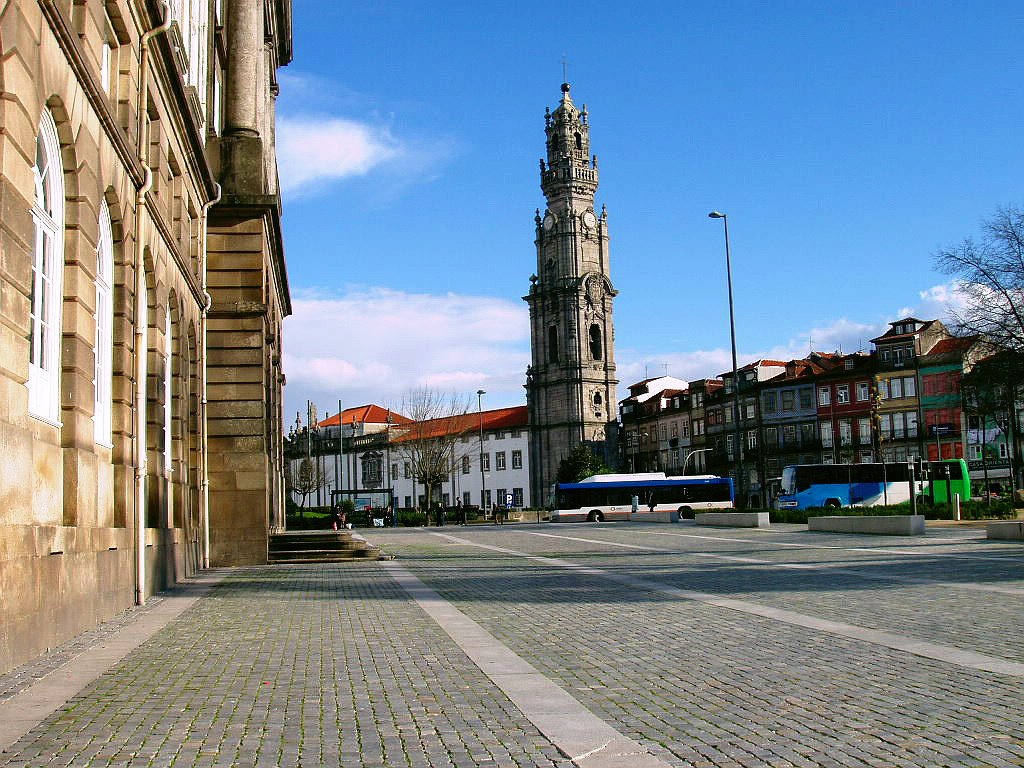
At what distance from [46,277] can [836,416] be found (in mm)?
86495

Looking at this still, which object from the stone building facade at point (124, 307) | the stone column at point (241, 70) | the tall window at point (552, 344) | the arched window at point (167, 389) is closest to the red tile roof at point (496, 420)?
the tall window at point (552, 344)

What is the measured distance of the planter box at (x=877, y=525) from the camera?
3125 centimetres

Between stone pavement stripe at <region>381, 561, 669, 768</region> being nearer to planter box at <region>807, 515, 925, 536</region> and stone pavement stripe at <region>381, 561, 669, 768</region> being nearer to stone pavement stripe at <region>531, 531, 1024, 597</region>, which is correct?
stone pavement stripe at <region>531, 531, 1024, 597</region>

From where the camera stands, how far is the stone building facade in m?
9.25

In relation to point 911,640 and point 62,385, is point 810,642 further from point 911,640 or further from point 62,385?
point 62,385

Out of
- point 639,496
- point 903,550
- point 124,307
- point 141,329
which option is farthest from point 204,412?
point 639,496

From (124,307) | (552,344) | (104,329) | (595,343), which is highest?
(552,344)

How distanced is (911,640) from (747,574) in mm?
8362

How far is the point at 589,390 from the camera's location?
384 ft

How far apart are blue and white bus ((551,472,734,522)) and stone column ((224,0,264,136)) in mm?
46471

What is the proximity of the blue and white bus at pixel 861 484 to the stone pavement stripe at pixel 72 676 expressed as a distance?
48360 millimetres

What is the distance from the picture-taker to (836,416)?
91.6 m

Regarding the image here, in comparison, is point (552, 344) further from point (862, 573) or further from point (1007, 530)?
point (862, 573)

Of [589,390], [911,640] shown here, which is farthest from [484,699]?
[589,390]
